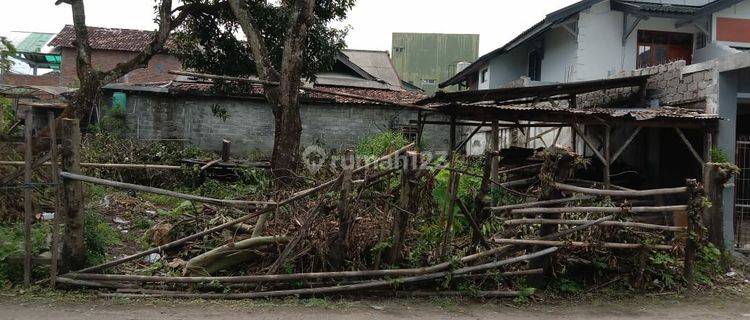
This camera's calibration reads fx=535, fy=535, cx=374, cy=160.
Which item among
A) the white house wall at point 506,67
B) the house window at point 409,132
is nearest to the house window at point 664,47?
the white house wall at point 506,67

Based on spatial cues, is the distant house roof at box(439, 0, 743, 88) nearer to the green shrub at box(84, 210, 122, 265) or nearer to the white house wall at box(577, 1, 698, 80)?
the white house wall at box(577, 1, 698, 80)

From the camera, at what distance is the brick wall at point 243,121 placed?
17266mm

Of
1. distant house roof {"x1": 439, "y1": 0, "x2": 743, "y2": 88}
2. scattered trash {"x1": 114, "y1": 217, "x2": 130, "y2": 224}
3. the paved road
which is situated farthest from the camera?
distant house roof {"x1": 439, "y1": 0, "x2": 743, "y2": 88}

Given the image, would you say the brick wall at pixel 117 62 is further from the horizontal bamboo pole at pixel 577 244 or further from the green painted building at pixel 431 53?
the horizontal bamboo pole at pixel 577 244

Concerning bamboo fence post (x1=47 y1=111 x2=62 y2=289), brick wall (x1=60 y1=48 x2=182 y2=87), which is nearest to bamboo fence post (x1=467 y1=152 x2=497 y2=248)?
bamboo fence post (x1=47 y1=111 x2=62 y2=289)

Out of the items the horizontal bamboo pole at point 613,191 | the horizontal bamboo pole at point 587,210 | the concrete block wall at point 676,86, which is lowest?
the horizontal bamboo pole at point 587,210

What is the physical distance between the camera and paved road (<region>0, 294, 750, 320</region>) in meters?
4.89

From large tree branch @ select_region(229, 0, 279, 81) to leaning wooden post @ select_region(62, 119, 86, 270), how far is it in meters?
5.15

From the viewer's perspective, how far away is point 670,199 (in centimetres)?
925

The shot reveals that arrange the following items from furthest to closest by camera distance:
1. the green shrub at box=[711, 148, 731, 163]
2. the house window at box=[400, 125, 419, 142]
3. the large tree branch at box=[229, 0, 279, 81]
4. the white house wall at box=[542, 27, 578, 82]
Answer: the house window at box=[400, 125, 419, 142] < the white house wall at box=[542, 27, 578, 82] < the large tree branch at box=[229, 0, 279, 81] < the green shrub at box=[711, 148, 731, 163]

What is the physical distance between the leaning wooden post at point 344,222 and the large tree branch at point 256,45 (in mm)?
5250

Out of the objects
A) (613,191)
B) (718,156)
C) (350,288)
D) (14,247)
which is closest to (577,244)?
(613,191)

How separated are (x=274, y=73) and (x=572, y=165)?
6.26m

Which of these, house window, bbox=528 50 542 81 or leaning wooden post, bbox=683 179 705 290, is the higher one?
house window, bbox=528 50 542 81
